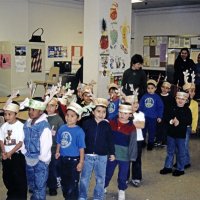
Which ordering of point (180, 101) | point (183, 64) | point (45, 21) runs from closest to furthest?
1. point (180, 101)
2. point (183, 64)
3. point (45, 21)

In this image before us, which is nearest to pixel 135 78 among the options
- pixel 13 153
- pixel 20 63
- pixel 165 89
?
pixel 165 89

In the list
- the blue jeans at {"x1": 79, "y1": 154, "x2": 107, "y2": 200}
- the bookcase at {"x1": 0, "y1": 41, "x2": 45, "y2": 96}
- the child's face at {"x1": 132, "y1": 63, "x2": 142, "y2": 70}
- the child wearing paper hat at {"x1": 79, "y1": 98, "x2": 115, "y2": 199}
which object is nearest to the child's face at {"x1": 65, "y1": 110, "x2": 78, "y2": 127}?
the child wearing paper hat at {"x1": 79, "y1": 98, "x2": 115, "y2": 199}

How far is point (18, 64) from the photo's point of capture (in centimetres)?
748

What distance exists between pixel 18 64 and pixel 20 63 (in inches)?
2.0

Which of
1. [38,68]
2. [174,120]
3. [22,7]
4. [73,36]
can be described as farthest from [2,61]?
[174,120]

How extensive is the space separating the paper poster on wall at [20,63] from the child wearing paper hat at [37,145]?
465 centimetres

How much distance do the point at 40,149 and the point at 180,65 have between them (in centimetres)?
422

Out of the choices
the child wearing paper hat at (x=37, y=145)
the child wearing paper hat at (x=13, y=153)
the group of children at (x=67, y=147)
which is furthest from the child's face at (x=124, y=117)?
the child wearing paper hat at (x=13, y=153)

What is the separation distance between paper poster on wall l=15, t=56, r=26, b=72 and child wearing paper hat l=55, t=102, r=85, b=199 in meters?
4.69

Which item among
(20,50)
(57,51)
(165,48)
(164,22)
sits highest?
(164,22)

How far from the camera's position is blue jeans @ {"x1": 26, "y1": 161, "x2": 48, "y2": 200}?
3.03 metres

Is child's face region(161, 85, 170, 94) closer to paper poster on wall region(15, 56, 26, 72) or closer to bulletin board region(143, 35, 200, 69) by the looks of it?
paper poster on wall region(15, 56, 26, 72)

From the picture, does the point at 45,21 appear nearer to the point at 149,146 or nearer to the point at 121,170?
the point at 149,146

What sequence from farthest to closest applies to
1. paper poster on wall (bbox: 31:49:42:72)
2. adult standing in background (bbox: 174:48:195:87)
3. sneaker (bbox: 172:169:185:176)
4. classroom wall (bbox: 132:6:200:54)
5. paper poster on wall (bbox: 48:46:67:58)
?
classroom wall (bbox: 132:6:200:54), paper poster on wall (bbox: 48:46:67:58), paper poster on wall (bbox: 31:49:42:72), adult standing in background (bbox: 174:48:195:87), sneaker (bbox: 172:169:185:176)
